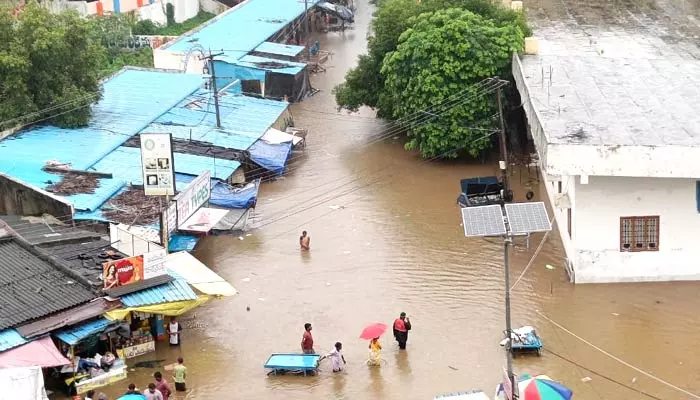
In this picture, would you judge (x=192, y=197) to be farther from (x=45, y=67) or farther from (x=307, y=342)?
(x=45, y=67)

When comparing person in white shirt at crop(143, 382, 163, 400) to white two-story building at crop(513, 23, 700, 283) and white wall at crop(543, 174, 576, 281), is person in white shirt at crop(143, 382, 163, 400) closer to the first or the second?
white two-story building at crop(513, 23, 700, 283)

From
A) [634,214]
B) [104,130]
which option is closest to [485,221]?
[634,214]

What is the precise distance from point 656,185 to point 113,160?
13.6m

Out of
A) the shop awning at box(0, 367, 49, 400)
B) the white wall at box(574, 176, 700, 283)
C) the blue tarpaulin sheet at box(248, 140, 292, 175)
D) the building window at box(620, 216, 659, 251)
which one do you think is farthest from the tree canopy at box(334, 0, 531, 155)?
the shop awning at box(0, 367, 49, 400)

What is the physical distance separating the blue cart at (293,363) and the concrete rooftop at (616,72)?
7.02 meters

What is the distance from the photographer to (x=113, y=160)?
27.2 metres

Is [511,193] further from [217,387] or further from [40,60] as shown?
[40,60]

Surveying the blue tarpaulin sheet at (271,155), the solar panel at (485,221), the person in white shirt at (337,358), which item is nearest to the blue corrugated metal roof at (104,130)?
the blue tarpaulin sheet at (271,155)

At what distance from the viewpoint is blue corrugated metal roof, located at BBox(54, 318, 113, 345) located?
17.9 metres

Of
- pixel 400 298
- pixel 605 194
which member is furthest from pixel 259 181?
pixel 605 194

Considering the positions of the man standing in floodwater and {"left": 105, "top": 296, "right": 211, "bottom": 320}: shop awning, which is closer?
{"left": 105, "top": 296, "right": 211, "bottom": 320}: shop awning

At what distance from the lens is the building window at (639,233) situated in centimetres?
2233

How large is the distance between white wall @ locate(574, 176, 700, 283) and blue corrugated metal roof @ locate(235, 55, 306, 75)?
60.8 ft

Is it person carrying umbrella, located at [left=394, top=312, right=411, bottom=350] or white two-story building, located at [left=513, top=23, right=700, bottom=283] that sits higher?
white two-story building, located at [left=513, top=23, right=700, bottom=283]
